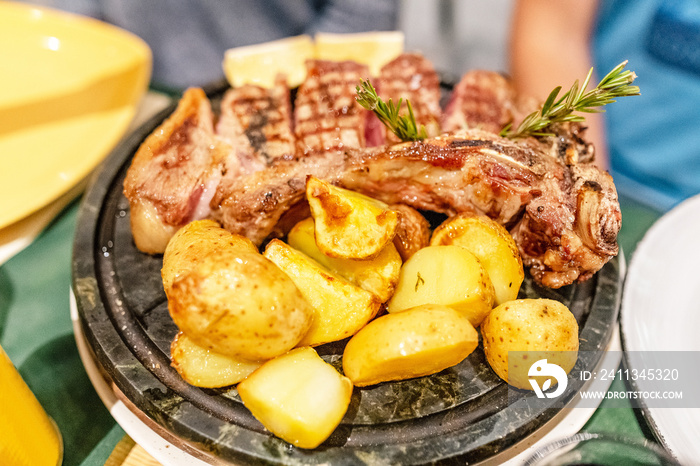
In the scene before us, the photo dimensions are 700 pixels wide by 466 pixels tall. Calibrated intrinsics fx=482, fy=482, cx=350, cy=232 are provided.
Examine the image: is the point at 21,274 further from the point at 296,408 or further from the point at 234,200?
the point at 296,408

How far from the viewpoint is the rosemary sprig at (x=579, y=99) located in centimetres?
138

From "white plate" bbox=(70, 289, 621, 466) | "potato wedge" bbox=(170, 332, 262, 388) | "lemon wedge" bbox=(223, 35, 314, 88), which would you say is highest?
"lemon wedge" bbox=(223, 35, 314, 88)

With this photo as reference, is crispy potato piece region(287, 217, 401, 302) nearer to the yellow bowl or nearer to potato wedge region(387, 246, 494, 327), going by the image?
potato wedge region(387, 246, 494, 327)

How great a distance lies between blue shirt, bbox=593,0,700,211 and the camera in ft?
7.84

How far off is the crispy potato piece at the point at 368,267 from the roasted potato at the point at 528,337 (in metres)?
0.29

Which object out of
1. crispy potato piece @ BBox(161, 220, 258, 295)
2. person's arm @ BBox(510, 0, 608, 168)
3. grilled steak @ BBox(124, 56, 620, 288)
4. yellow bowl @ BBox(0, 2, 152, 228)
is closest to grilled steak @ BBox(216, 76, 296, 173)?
grilled steak @ BBox(124, 56, 620, 288)

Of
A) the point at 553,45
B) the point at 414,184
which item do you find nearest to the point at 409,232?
the point at 414,184

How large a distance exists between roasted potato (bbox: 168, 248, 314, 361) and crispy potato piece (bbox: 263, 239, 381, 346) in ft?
0.33

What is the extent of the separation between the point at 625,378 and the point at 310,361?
1005 millimetres

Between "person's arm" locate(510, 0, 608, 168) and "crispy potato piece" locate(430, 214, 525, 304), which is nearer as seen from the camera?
"crispy potato piece" locate(430, 214, 525, 304)

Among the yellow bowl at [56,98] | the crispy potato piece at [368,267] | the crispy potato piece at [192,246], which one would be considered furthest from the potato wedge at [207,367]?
the yellow bowl at [56,98]

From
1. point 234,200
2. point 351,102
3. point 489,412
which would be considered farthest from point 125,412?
point 351,102

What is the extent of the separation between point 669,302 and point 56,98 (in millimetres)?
2803

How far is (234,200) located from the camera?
149 cm
